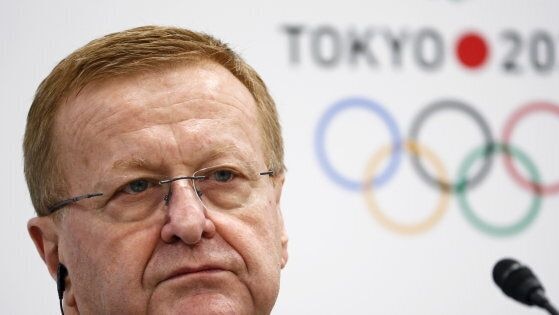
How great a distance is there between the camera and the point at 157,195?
6.52 ft

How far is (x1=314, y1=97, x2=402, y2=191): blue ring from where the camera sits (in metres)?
3.01

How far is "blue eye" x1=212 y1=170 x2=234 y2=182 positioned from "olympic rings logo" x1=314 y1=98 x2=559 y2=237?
0.96 metres

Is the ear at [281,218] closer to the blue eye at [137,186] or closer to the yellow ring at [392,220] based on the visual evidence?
the blue eye at [137,186]

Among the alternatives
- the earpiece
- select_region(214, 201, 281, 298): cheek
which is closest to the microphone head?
select_region(214, 201, 281, 298): cheek

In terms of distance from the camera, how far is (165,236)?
75.4 inches

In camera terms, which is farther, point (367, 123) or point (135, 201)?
point (367, 123)

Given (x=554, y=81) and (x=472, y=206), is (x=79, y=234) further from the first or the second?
(x=554, y=81)

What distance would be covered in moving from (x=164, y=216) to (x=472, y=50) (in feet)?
5.94

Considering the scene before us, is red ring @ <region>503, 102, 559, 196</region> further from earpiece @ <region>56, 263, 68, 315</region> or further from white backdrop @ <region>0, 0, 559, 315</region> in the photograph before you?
earpiece @ <region>56, 263, 68, 315</region>

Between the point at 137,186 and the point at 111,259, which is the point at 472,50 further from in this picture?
the point at 111,259

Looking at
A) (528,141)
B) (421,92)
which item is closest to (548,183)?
(528,141)

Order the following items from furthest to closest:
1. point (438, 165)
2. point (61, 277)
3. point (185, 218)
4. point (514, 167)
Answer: point (514, 167), point (438, 165), point (61, 277), point (185, 218)

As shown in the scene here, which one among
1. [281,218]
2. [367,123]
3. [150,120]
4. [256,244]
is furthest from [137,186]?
[367,123]

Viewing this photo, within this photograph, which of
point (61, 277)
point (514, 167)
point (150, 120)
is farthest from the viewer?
point (514, 167)
